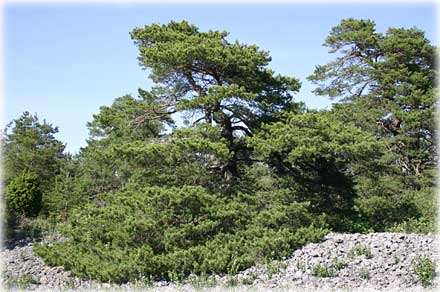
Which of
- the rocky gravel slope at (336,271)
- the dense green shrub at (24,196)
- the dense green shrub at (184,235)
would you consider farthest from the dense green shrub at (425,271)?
the dense green shrub at (24,196)

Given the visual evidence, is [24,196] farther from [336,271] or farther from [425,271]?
[425,271]

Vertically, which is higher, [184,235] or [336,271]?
Result: [184,235]

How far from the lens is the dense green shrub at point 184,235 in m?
9.62

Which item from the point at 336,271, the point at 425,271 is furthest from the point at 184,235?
the point at 425,271

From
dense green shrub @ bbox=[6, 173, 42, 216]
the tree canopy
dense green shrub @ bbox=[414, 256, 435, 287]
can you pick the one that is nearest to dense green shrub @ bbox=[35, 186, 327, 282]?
the tree canopy

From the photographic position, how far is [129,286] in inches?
370

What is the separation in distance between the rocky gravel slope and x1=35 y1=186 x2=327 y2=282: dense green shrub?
31cm

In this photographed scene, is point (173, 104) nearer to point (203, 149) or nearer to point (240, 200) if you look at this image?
point (203, 149)

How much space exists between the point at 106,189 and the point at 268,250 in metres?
11.7

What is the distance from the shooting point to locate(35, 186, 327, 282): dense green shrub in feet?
31.6

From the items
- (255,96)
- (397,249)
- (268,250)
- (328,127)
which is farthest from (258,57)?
(397,249)

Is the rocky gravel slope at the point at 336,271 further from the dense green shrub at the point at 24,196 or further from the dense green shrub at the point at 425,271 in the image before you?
the dense green shrub at the point at 24,196

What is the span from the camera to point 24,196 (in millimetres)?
16891

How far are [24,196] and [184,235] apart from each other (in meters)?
9.09
